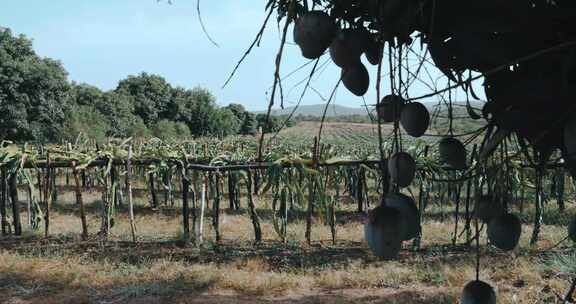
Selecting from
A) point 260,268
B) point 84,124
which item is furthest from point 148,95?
point 260,268

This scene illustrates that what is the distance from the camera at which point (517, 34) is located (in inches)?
29.1

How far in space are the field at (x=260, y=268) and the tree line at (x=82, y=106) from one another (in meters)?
5.45

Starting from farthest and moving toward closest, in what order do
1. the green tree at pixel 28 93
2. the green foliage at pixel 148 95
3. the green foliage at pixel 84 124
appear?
the green foliage at pixel 148 95 < the green foliage at pixel 84 124 < the green tree at pixel 28 93

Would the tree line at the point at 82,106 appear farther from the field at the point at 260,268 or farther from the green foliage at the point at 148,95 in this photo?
the field at the point at 260,268

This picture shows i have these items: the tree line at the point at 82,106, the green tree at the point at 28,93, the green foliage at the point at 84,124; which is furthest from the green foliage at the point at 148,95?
the green tree at the point at 28,93

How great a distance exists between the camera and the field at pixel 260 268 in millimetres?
5273

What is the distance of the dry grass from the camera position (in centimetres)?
527

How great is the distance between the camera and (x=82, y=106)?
37.2 meters

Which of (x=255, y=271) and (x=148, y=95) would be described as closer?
(x=255, y=271)

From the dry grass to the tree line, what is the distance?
5.77 m

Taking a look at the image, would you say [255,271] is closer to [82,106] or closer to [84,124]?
[84,124]

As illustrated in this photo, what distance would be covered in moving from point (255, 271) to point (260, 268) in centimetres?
18

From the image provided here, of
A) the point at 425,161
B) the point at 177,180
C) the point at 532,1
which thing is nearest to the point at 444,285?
the point at 425,161

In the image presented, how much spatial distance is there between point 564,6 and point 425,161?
7.44m
